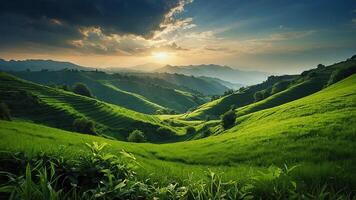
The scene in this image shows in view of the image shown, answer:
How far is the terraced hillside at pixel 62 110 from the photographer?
147m

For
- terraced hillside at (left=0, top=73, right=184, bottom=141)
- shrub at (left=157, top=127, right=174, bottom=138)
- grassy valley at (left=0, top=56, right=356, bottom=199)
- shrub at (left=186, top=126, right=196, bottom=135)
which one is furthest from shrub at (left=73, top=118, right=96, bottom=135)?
shrub at (left=186, top=126, right=196, bottom=135)

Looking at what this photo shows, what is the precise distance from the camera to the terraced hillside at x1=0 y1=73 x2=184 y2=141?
147 m

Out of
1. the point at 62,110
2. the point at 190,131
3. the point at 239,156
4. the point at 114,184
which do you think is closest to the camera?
the point at 114,184

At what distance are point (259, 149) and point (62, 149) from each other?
30.6 metres

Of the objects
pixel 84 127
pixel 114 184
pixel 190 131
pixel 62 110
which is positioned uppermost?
pixel 114 184

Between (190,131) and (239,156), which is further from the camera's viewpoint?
(190,131)

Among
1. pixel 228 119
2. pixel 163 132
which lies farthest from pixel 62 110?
pixel 228 119

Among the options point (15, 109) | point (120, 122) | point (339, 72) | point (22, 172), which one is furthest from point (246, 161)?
point (15, 109)

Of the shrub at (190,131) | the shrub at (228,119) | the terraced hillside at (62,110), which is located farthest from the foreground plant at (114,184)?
the shrub at (190,131)

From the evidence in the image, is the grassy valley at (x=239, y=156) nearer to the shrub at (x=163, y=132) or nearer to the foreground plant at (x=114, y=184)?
the foreground plant at (x=114, y=184)

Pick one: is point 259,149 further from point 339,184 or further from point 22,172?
point 22,172

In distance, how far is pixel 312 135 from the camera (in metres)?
33.4

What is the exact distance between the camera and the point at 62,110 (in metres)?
154

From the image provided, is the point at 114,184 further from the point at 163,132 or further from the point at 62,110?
the point at 62,110
